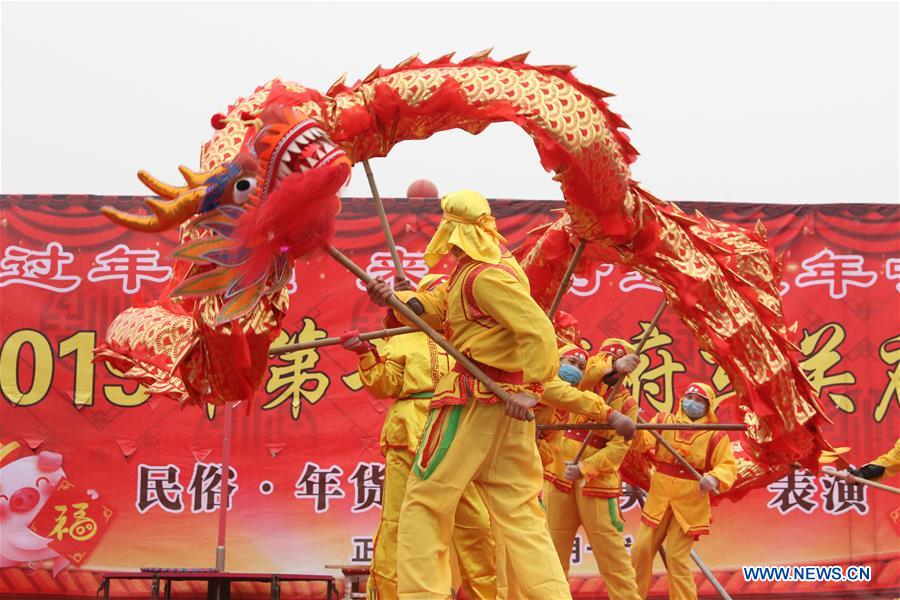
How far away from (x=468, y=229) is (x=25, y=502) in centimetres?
421

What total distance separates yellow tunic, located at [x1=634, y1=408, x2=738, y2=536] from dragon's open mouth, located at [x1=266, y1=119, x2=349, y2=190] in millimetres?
3277

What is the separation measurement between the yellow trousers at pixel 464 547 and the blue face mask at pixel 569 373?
82 centimetres

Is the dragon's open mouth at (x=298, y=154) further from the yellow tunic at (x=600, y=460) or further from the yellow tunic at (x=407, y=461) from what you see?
the yellow tunic at (x=600, y=460)

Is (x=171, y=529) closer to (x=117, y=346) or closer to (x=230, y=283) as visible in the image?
(x=117, y=346)

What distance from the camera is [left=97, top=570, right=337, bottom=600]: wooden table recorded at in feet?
21.7

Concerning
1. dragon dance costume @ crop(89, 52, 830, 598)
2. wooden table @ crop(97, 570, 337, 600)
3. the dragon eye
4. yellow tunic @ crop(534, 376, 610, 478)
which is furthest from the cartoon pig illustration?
the dragon eye

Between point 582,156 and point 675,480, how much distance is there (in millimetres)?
2654

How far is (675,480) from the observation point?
6.86 meters

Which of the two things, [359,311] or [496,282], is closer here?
[496,282]

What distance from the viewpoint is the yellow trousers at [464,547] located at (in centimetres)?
558

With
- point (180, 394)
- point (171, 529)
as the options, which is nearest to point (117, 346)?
point (180, 394)

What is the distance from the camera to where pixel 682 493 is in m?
6.81

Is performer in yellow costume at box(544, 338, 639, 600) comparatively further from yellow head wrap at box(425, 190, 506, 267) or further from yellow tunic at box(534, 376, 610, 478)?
yellow head wrap at box(425, 190, 506, 267)

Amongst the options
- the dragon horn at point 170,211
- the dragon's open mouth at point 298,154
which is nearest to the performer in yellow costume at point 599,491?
the dragon's open mouth at point 298,154
